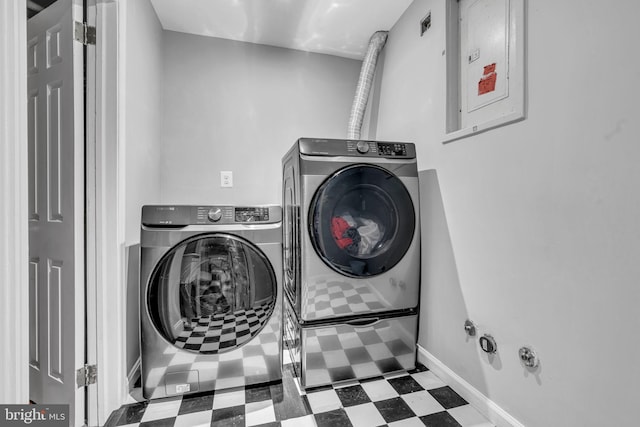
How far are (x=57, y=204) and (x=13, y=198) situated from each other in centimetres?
62

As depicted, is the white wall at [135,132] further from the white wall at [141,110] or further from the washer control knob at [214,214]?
the washer control knob at [214,214]

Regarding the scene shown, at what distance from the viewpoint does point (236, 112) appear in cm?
228

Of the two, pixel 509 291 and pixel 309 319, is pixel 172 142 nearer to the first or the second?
pixel 309 319

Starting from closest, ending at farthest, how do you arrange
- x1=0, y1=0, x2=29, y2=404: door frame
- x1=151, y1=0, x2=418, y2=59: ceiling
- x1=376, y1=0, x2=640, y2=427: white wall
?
x1=0, y1=0, x2=29, y2=404: door frame < x1=376, y1=0, x2=640, y2=427: white wall < x1=151, y1=0, x2=418, y2=59: ceiling

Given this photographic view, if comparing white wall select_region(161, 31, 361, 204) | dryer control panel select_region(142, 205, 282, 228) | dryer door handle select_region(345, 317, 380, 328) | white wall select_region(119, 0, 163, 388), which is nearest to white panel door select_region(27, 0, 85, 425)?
white wall select_region(119, 0, 163, 388)

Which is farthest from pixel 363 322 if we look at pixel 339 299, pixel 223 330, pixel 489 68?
pixel 489 68

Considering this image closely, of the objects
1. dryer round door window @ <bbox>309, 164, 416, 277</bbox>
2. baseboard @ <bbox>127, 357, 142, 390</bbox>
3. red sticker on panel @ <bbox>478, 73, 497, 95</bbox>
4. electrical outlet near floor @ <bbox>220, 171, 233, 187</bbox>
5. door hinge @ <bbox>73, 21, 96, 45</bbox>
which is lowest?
baseboard @ <bbox>127, 357, 142, 390</bbox>

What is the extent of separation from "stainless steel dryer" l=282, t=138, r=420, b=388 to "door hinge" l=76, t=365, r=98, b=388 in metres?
0.95

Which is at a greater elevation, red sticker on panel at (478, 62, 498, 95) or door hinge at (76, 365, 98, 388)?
red sticker on panel at (478, 62, 498, 95)

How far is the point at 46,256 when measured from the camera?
1.31 metres

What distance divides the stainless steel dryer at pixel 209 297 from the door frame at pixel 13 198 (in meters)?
0.56

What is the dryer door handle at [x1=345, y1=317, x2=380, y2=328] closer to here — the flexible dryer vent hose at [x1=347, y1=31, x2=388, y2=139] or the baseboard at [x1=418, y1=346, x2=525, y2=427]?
the baseboard at [x1=418, y1=346, x2=525, y2=427]

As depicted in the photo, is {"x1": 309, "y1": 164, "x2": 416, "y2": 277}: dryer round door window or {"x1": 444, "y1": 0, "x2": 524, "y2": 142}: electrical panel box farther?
{"x1": 309, "y1": 164, "x2": 416, "y2": 277}: dryer round door window

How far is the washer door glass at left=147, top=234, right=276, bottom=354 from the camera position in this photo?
4.57 feet
